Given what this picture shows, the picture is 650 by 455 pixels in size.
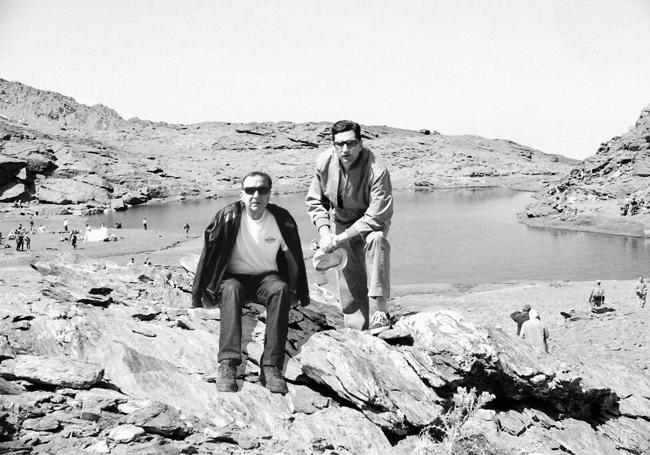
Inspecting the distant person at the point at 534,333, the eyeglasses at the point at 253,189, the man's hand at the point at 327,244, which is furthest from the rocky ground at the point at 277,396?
the distant person at the point at 534,333

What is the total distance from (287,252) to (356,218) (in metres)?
1.19

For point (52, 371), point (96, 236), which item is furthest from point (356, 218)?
point (96, 236)

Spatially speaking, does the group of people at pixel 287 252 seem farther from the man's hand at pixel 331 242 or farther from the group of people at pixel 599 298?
the group of people at pixel 599 298

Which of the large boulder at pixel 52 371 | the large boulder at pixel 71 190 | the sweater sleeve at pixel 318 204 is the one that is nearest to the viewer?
the large boulder at pixel 52 371

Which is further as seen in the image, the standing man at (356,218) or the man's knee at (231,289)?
the standing man at (356,218)

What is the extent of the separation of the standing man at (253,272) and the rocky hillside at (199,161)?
3154 inches

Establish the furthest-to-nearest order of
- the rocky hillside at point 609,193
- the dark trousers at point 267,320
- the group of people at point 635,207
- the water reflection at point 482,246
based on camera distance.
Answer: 1. the group of people at point 635,207
2. the rocky hillside at point 609,193
3. the water reflection at point 482,246
4. the dark trousers at point 267,320

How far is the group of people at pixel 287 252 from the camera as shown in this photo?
5133 mm

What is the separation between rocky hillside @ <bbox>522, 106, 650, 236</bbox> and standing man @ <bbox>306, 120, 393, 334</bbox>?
50136 millimetres

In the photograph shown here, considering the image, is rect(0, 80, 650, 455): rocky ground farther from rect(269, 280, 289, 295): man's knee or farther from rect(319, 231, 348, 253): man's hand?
rect(319, 231, 348, 253): man's hand

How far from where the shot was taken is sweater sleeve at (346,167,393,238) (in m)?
6.14

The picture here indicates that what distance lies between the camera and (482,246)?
146ft

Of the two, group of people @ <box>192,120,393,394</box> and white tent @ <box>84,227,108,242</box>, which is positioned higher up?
group of people @ <box>192,120,393,394</box>

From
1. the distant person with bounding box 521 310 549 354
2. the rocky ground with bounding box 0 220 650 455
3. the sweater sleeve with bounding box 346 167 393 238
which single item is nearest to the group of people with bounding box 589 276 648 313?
the distant person with bounding box 521 310 549 354
